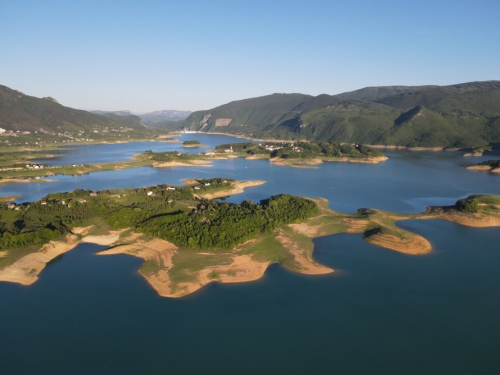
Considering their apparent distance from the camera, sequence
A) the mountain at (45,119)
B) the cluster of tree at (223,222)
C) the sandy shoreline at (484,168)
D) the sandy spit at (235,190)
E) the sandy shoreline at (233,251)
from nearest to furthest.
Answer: the sandy shoreline at (233,251)
the cluster of tree at (223,222)
the sandy spit at (235,190)
the sandy shoreline at (484,168)
the mountain at (45,119)

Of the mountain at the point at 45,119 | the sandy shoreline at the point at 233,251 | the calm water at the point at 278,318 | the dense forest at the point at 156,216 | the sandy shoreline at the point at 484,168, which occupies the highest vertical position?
the mountain at the point at 45,119

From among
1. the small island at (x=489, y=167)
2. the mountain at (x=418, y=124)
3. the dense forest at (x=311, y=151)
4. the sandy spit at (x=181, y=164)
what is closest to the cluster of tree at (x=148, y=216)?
the sandy spit at (x=181, y=164)

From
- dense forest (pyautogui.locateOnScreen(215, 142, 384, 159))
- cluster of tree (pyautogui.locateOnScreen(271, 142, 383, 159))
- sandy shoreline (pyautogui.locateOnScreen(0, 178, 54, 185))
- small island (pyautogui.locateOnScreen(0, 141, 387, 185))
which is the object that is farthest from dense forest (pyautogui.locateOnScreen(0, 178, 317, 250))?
dense forest (pyautogui.locateOnScreen(215, 142, 384, 159))

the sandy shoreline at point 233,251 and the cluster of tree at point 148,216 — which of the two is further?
the cluster of tree at point 148,216

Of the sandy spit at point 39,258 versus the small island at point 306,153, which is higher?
the small island at point 306,153

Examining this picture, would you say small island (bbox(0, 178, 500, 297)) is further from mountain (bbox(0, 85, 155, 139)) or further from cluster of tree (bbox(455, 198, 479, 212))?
mountain (bbox(0, 85, 155, 139))

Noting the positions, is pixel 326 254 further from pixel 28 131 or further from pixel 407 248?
pixel 28 131

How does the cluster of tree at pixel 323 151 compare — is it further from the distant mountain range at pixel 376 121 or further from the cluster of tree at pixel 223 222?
the cluster of tree at pixel 223 222

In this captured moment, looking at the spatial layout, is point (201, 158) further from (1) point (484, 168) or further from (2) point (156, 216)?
(1) point (484, 168)
